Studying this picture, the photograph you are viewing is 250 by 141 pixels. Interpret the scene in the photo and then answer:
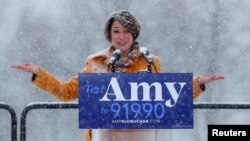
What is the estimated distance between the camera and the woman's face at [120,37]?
208 inches

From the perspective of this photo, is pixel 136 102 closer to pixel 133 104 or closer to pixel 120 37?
pixel 133 104

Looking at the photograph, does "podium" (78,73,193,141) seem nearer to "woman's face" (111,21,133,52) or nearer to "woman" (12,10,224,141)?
"woman" (12,10,224,141)

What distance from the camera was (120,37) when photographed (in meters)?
5.32

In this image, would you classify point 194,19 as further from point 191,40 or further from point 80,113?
point 80,113

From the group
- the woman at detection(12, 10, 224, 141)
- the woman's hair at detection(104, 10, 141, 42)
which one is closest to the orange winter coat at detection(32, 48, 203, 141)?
the woman at detection(12, 10, 224, 141)

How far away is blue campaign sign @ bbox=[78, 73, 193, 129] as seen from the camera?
17.5ft

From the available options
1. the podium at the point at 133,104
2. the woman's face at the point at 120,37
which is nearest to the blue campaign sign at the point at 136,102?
the podium at the point at 133,104

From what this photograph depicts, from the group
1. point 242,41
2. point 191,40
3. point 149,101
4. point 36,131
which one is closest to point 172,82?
point 149,101

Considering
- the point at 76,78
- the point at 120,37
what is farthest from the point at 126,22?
the point at 76,78

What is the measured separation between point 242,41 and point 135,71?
27.1m

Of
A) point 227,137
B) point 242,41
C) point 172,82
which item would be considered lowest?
point 227,137

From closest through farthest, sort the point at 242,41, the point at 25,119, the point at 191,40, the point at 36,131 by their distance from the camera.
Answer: the point at 25,119, the point at 36,131, the point at 242,41, the point at 191,40

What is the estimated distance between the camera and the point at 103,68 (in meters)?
5.29

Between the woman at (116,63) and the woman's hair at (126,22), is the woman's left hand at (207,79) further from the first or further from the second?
the woman's hair at (126,22)
